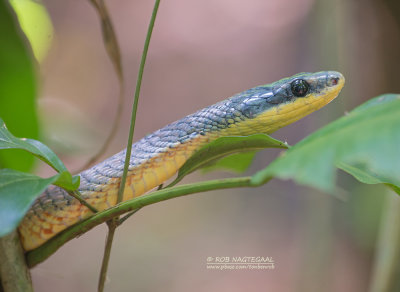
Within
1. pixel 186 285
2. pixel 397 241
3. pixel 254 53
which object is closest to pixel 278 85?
pixel 397 241

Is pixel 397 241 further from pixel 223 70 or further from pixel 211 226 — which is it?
pixel 223 70

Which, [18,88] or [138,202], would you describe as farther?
[18,88]

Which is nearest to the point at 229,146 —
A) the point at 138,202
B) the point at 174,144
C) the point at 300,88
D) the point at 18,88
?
the point at 138,202

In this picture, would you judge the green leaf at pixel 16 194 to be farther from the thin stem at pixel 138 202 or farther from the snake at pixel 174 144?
the snake at pixel 174 144

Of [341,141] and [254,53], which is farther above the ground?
[254,53]

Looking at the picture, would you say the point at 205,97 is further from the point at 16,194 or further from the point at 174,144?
the point at 16,194

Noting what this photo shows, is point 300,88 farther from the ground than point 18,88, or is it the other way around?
point 300,88

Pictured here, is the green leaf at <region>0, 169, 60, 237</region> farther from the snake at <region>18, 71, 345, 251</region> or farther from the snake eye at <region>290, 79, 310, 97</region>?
the snake eye at <region>290, 79, 310, 97</region>
